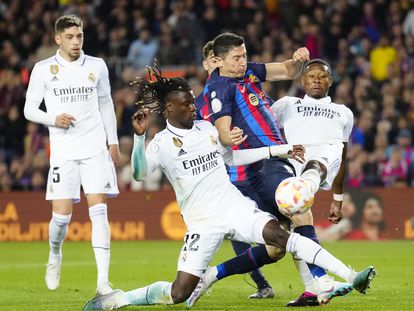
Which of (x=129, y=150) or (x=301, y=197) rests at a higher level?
(x=301, y=197)

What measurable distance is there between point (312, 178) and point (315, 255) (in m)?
0.84

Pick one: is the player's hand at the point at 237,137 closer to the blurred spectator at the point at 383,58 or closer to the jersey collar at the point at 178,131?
the jersey collar at the point at 178,131

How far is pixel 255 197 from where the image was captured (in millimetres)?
9781

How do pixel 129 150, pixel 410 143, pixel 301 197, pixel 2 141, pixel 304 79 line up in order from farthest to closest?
pixel 2 141 < pixel 129 150 < pixel 410 143 < pixel 304 79 < pixel 301 197

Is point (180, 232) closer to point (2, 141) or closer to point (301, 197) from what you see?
point (2, 141)

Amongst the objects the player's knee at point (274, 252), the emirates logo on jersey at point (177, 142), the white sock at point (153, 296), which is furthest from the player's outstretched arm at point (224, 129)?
the white sock at point (153, 296)

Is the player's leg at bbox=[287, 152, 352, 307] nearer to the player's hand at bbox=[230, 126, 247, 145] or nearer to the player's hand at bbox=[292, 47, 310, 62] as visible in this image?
the player's hand at bbox=[230, 126, 247, 145]

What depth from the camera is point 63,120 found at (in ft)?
34.4

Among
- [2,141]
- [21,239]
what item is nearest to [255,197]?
[21,239]

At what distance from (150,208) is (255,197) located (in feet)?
34.5

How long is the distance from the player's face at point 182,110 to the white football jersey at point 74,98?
183 cm

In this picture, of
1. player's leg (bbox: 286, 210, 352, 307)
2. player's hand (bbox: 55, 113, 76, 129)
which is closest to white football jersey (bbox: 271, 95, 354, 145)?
player's leg (bbox: 286, 210, 352, 307)

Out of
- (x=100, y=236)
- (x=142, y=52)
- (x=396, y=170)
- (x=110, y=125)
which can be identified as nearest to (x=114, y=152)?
(x=110, y=125)

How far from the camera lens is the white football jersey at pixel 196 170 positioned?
892cm
